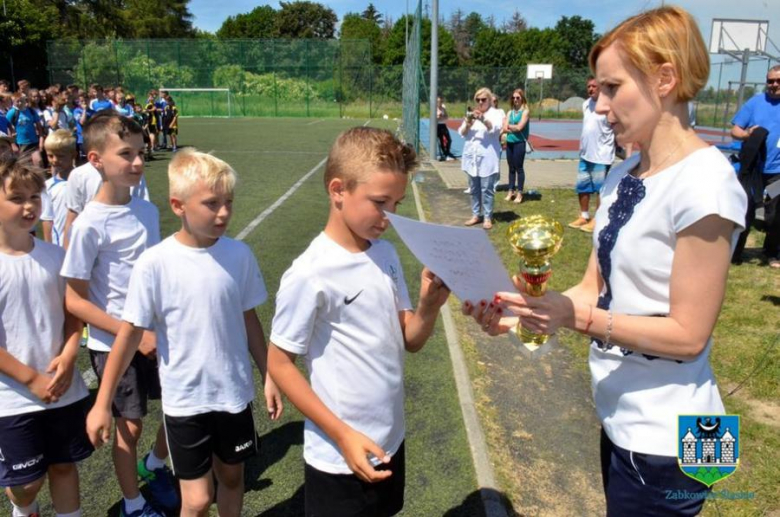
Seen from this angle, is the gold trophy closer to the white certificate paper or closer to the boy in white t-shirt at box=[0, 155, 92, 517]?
the white certificate paper

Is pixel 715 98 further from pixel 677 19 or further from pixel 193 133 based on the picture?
pixel 677 19

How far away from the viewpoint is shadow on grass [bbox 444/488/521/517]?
299 cm

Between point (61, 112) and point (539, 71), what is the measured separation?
3160cm

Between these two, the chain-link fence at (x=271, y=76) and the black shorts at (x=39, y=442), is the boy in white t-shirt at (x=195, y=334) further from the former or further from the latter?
the chain-link fence at (x=271, y=76)

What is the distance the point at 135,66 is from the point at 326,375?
152 ft

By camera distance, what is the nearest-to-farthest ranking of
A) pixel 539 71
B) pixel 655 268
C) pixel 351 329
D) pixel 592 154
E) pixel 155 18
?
pixel 655 268, pixel 351 329, pixel 592 154, pixel 539 71, pixel 155 18

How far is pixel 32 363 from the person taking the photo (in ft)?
8.36

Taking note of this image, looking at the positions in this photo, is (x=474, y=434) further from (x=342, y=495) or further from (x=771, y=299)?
(x=771, y=299)

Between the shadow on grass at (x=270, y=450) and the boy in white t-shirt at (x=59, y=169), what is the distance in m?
2.37

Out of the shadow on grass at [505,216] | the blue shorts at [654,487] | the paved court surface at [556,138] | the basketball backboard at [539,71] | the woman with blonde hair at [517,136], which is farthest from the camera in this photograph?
the basketball backboard at [539,71]

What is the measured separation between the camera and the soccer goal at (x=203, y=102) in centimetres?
4194

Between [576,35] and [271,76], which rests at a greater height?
[576,35]

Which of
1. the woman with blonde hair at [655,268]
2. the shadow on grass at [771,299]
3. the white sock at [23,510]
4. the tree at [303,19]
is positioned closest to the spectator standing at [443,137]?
the shadow on grass at [771,299]

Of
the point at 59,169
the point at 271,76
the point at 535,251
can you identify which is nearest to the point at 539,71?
the point at 271,76
